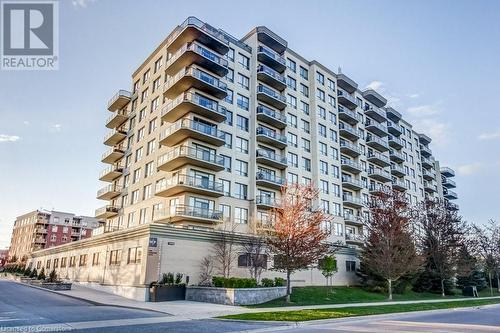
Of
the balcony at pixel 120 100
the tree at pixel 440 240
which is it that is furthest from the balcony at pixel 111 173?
the tree at pixel 440 240

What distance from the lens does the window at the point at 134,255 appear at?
2744 cm

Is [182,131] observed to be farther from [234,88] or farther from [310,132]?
[310,132]

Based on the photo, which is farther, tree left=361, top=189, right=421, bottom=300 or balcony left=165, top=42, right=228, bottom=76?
balcony left=165, top=42, right=228, bottom=76

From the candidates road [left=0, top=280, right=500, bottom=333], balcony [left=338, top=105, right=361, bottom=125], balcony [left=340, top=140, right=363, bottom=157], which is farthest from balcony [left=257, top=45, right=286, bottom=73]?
road [left=0, top=280, right=500, bottom=333]

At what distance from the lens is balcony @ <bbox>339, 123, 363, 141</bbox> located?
177 ft

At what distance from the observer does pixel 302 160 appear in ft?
154

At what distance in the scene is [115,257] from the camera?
31219 millimetres

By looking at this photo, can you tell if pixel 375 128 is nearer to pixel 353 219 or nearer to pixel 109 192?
pixel 353 219

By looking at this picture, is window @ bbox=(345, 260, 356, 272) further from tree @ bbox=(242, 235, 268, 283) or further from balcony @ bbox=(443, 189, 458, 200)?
balcony @ bbox=(443, 189, 458, 200)

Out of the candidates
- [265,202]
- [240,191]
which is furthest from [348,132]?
[240,191]

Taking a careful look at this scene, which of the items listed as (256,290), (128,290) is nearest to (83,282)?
(128,290)

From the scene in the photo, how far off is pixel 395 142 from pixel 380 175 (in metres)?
11.1

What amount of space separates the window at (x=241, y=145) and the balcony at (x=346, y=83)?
23643mm

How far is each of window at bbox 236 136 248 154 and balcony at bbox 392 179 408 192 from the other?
108 ft
